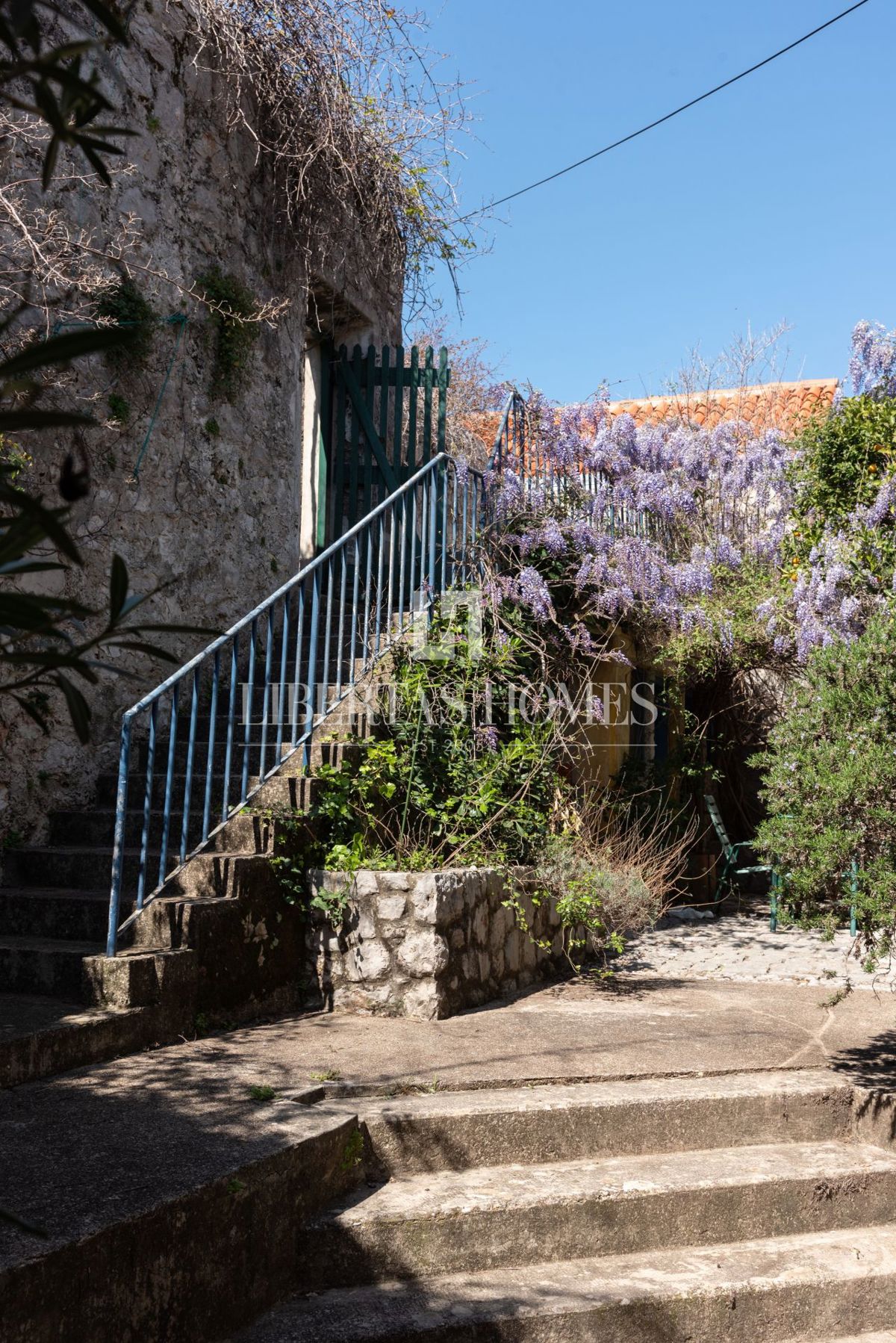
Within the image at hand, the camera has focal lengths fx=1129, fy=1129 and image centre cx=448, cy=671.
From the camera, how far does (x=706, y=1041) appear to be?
14.3ft

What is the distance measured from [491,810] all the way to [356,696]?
0.84m

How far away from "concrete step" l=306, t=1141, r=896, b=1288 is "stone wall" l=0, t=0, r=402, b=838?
8.24 ft

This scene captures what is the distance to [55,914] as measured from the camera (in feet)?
14.2

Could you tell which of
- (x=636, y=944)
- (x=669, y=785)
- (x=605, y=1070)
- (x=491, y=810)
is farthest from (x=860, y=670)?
(x=669, y=785)

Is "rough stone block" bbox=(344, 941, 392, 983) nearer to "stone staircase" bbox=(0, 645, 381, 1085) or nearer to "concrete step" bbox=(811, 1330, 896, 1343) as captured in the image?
"stone staircase" bbox=(0, 645, 381, 1085)

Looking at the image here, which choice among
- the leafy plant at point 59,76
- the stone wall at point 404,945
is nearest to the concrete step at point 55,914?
the stone wall at point 404,945

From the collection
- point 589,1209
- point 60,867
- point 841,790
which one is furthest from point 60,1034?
point 841,790

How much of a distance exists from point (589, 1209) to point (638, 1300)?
0.30 m

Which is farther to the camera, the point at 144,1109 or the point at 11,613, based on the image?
the point at 144,1109

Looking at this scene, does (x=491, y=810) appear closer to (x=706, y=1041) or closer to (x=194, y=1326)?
(x=706, y=1041)

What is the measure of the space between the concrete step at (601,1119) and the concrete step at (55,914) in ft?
4.54

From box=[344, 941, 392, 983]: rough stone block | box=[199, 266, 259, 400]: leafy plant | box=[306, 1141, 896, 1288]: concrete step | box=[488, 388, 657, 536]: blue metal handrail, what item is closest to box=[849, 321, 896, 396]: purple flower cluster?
box=[488, 388, 657, 536]: blue metal handrail

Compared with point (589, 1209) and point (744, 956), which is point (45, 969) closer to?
point (589, 1209)

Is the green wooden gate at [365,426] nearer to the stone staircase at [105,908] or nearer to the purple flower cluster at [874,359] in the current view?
the stone staircase at [105,908]
